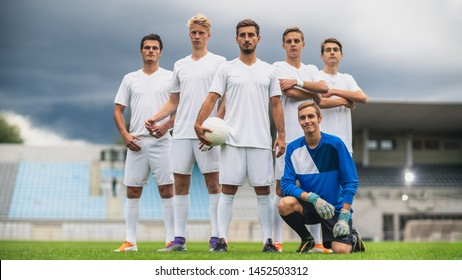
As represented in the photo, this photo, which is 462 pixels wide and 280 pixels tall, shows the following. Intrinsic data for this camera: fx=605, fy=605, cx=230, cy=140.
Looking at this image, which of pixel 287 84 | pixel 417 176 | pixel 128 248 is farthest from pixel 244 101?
pixel 417 176

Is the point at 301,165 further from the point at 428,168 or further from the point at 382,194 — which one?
the point at 428,168

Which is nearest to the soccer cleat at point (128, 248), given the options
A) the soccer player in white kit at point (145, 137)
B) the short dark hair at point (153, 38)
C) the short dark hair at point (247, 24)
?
the soccer player in white kit at point (145, 137)

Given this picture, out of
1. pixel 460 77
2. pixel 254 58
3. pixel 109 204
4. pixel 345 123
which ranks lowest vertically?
pixel 109 204

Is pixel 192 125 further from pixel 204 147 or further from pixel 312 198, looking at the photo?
pixel 312 198

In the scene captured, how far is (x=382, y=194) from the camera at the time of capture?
2658 centimetres

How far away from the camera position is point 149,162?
6.37m

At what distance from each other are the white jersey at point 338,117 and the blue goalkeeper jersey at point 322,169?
98cm

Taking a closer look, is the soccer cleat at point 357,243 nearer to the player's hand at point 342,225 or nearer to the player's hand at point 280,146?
the player's hand at point 342,225

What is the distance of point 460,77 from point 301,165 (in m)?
6.89

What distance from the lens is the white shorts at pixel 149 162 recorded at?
6340mm

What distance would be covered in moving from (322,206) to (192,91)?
1.73m

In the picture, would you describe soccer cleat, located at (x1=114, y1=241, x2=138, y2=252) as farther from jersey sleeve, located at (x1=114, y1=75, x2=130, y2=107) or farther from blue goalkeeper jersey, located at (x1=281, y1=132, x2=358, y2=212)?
blue goalkeeper jersey, located at (x1=281, y1=132, x2=358, y2=212)

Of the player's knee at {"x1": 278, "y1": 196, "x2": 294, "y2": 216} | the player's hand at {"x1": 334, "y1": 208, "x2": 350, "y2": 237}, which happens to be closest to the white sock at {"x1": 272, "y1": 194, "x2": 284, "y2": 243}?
the player's knee at {"x1": 278, "y1": 196, "x2": 294, "y2": 216}
